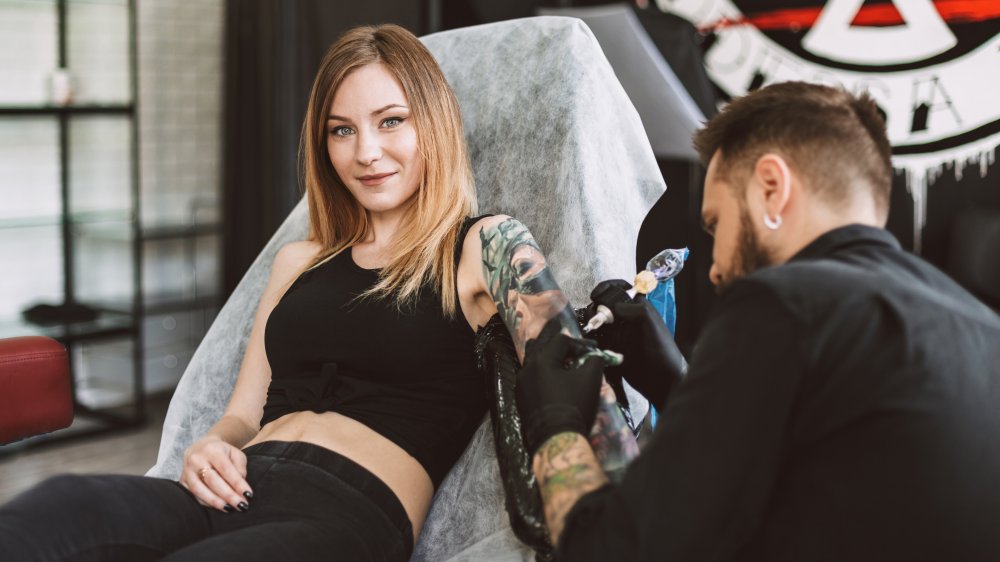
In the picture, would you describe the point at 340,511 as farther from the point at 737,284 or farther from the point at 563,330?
the point at 737,284

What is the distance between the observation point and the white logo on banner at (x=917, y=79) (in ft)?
9.46

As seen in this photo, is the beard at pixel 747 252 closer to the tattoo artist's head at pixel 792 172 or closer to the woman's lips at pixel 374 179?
the tattoo artist's head at pixel 792 172

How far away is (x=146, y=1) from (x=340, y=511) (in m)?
2.99

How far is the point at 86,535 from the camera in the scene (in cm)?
114

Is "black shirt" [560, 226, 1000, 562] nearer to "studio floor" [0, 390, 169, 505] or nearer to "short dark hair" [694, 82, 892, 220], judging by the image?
"short dark hair" [694, 82, 892, 220]

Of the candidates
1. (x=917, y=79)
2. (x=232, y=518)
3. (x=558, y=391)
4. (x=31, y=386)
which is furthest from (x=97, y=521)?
(x=917, y=79)

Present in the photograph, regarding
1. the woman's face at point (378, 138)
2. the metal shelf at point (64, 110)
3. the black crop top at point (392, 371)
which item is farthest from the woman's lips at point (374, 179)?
the metal shelf at point (64, 110)

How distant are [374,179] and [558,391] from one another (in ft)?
2.08

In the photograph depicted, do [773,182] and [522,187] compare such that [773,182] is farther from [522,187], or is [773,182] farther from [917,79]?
[917,79]

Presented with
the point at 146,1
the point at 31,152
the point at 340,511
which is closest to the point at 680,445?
the point at 340,511

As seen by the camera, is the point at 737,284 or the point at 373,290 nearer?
the point at 737,284

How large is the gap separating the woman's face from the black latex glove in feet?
1.75

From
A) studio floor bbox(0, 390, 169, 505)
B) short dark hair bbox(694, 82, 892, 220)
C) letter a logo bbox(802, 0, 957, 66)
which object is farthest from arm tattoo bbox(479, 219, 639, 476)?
letter a logo bbox(802, 0, 957, 66)

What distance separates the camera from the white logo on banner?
113 inches
